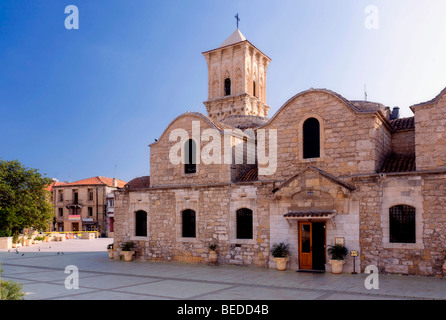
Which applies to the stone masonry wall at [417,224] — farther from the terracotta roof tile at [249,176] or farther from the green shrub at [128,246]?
the green shrub at [128,246]

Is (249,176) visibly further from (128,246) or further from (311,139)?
(128,246)

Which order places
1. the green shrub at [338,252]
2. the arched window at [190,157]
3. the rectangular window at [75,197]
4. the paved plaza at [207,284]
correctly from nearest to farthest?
the paved plaza at [207,284] → the green shrub at [338,252] → the arched window at [190,157] → the rectangular window at [75,197]

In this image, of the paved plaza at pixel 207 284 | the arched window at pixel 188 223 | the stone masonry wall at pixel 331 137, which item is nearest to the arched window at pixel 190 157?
the arched window at pixel 188 223

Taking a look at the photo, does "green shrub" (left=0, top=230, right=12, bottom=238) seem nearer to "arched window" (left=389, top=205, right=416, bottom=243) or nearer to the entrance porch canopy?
the entrance porch canopy

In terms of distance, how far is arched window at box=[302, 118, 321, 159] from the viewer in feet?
52.0

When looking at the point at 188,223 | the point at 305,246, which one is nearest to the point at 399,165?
the point at 305,246

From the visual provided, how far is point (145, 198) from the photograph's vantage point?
19.8 m

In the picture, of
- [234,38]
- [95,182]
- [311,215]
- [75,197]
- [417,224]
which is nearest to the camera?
[417,224]

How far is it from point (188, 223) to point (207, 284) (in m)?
5.84

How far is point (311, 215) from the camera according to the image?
14.8m

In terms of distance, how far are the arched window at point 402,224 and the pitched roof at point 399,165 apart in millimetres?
1402

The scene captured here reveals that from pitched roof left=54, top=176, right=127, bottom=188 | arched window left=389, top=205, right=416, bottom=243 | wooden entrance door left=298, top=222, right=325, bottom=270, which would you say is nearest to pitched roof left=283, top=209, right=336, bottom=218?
wooden entrance door left=298, top=222, right=325, bottom=270

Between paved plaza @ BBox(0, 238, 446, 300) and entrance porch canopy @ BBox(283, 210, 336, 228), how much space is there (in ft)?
6.54

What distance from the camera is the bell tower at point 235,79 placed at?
2767 cm
